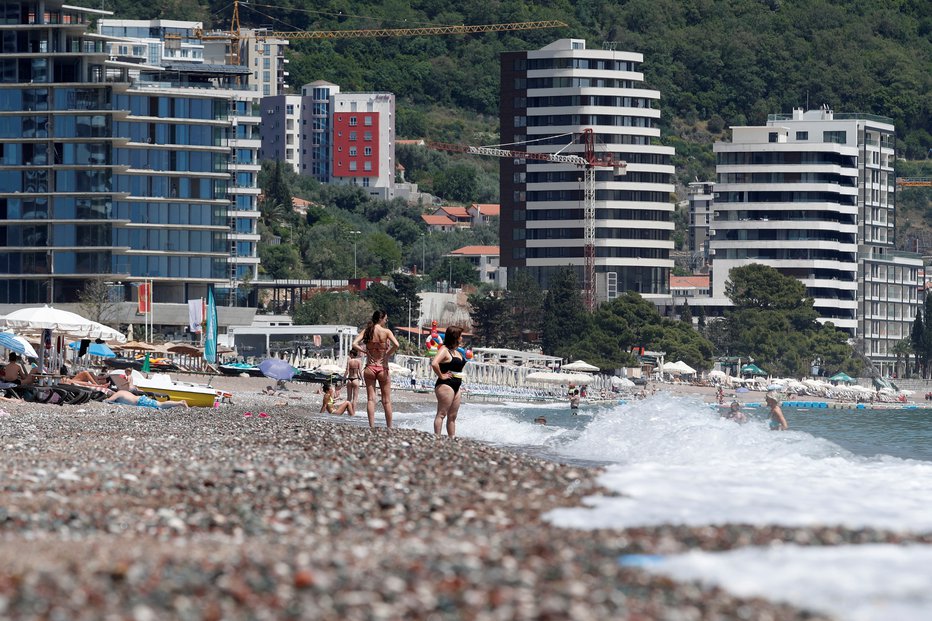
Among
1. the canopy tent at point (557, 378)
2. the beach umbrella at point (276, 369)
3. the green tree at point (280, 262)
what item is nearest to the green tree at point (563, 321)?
the canopy tent at point (557, 378)

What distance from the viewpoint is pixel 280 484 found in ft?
51.7

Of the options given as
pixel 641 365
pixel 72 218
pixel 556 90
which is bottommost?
pixel 641 365

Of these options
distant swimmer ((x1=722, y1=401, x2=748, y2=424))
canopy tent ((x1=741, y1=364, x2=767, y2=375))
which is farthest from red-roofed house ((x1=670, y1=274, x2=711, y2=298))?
distant swimmer ((x1=722, y1=401, x2=748, y2=424))

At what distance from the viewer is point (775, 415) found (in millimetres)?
36688

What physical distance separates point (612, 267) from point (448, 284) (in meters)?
20.1

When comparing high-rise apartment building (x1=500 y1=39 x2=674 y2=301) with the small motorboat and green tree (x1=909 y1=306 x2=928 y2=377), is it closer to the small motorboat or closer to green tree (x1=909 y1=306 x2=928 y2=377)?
green tree (x1=909 y1=306 x2=928 y2=377)

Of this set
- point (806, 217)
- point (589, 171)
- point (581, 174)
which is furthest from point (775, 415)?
point (581, 174)

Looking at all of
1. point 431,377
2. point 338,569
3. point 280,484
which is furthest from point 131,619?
point 431,377

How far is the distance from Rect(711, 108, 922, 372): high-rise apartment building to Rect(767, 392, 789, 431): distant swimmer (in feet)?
439

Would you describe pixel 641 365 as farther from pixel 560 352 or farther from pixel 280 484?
pixel 280 484

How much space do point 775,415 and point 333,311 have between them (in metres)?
97.5

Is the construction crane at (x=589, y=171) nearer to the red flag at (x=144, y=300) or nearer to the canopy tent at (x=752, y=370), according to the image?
the canopy tent at (x=752, y=370)

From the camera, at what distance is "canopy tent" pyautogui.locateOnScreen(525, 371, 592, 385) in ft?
347

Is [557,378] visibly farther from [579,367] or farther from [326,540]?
[326,540]
